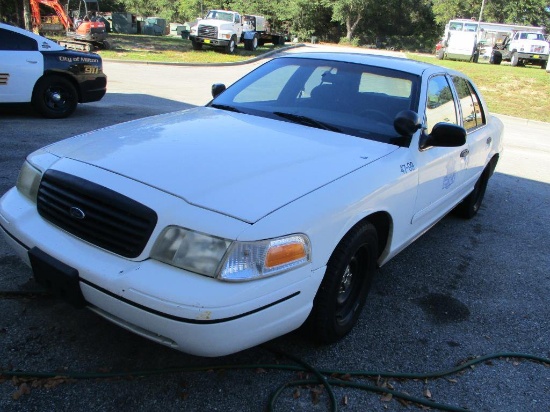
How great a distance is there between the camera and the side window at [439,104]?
3.71m

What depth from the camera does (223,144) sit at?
298cm

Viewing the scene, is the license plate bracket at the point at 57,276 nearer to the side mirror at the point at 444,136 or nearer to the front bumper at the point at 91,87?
the side mirror at the point at 444,136

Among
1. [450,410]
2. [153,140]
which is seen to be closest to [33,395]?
[153,140]

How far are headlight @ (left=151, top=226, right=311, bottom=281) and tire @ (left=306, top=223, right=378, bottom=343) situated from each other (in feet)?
1.33

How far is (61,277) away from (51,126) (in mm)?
6243

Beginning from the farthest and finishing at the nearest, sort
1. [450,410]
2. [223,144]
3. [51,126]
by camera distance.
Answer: [51,126]
[223,144]
[450,410]

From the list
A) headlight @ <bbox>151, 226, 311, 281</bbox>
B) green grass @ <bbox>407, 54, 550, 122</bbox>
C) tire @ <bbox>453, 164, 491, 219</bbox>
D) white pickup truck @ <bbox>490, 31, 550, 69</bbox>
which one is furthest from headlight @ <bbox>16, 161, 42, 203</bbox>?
white pickup truck @ <bbox>490, 31, 550, 69</bbox>

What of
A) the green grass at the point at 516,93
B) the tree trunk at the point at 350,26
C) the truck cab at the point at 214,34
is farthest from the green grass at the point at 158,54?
the tree trunk at the point at 350,26

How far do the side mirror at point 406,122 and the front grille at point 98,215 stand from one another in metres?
1.82

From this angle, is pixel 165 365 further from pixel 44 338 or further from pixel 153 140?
pixel 153 140

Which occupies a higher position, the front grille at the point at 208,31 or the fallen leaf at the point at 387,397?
the front grille at the point at 208,31

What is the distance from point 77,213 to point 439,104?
9.46ft

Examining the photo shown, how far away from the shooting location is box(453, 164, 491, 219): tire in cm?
534

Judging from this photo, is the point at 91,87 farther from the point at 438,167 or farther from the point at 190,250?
the point at 190,250
